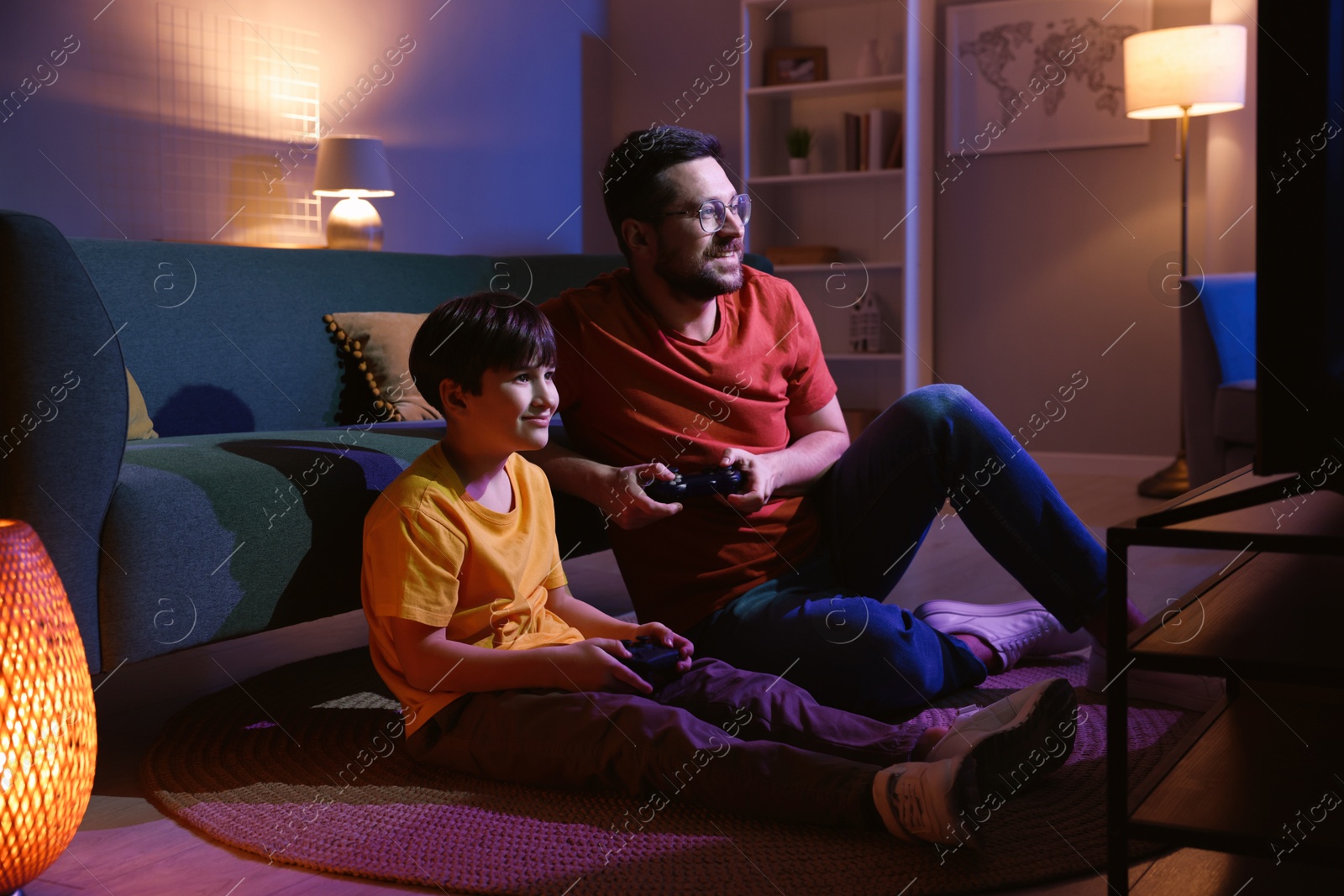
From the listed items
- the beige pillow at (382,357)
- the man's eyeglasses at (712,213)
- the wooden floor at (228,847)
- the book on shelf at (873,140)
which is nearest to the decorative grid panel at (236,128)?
the beige pillow at (382,357)

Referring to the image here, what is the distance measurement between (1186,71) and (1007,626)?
2.59 m

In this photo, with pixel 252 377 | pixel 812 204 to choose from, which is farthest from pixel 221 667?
pixel 812 204

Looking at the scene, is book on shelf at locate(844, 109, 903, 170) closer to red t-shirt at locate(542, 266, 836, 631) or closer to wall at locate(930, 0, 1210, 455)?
wall at locate(930, 0, 1210, 455)

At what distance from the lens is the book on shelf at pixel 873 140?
177 inches

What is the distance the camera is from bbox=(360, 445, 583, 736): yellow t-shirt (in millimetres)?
1316

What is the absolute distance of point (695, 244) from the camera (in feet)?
5.22

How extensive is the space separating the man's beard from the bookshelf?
119 inches

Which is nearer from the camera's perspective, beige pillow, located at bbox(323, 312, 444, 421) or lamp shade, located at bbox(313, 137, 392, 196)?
beige pillow, located at bbox(323, 312, 444, 421)

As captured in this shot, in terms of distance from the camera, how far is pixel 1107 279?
446cm

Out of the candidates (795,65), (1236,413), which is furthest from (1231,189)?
(795,65)

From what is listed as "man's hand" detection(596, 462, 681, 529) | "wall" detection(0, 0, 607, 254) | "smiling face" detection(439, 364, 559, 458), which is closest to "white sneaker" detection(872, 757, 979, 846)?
"man's hand" detection(596, 462, 681, 529)

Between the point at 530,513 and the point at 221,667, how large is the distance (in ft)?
2.71

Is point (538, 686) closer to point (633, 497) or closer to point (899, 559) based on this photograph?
point (633, 497)

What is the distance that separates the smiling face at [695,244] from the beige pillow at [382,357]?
0.92 m
